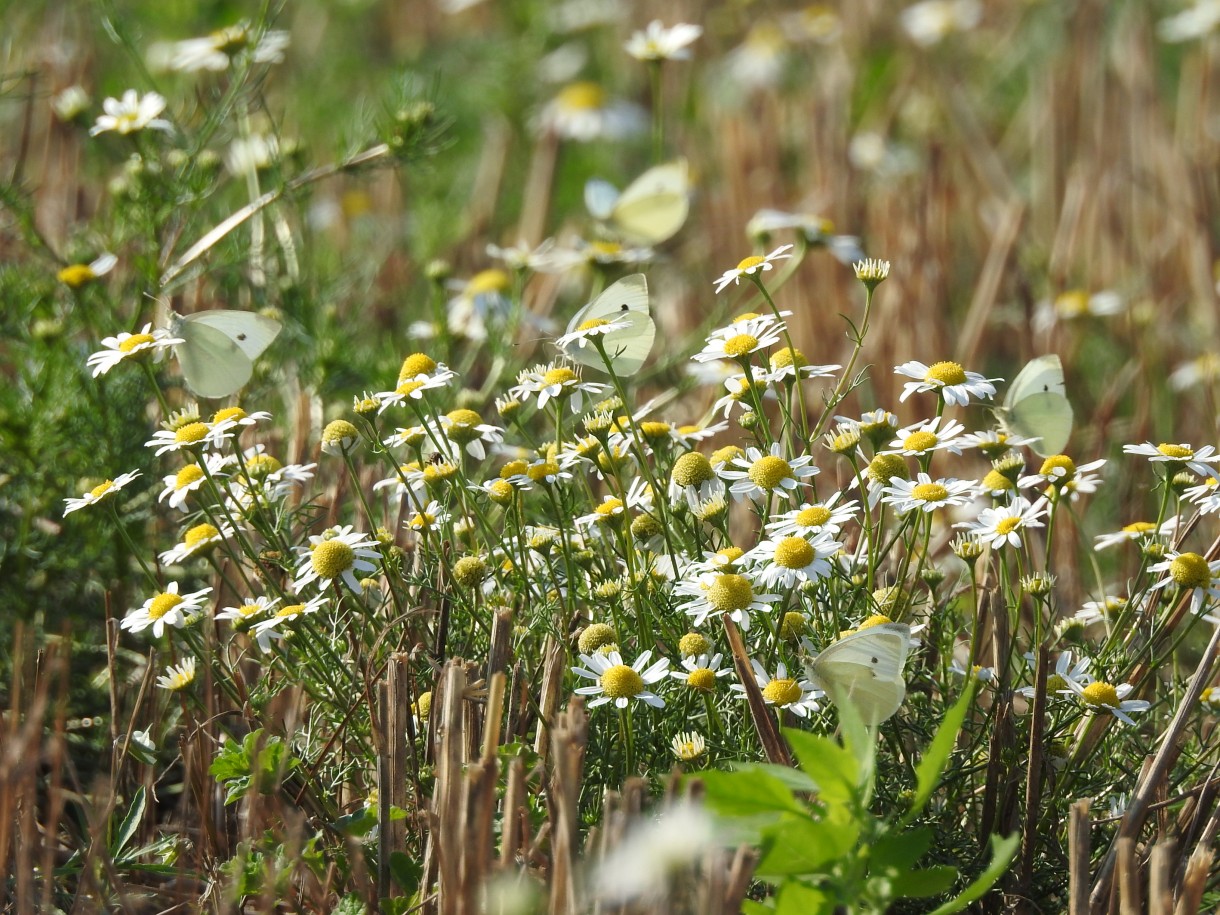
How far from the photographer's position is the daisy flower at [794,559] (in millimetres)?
1201

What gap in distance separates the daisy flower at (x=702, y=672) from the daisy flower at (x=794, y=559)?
0.29 ft

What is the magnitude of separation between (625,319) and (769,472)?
262mm

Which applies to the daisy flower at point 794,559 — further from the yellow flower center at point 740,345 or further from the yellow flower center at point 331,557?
the yellow flower center at point 331,557

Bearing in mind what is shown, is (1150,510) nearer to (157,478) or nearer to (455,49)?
(157,478)

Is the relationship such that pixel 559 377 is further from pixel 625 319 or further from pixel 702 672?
pixel 702 672

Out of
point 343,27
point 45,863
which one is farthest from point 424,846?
point 343,27

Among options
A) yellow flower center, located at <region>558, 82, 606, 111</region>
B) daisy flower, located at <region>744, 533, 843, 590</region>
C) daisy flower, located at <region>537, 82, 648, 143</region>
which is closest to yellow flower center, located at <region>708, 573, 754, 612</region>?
daisy flower, located at <region>744, 533, 843, 590</region>

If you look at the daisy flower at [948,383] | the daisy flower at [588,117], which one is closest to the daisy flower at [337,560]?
the daisy flower at [948,383]

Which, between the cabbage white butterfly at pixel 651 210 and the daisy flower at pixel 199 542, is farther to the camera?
the cabbage white butterfly at pixel 651 210

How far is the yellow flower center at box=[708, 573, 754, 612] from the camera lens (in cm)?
120

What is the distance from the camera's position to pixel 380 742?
1.21 metres

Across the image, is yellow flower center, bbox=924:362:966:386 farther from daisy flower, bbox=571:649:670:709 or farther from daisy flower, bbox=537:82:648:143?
daisy flower, bbox=537:82:648:143

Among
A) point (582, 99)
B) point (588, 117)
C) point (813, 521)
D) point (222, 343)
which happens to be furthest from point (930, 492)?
point (582, 99)

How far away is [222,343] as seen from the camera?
1.59 metres
